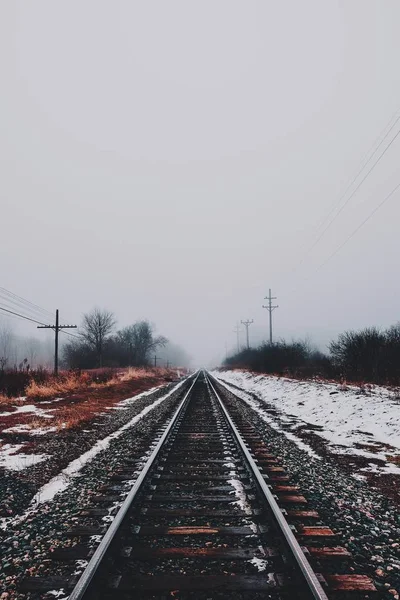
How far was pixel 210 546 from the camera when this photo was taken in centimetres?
330

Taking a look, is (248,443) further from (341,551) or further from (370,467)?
(341,551)

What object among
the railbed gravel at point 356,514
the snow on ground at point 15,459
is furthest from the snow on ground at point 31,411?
the railbed gravel at point 356,514

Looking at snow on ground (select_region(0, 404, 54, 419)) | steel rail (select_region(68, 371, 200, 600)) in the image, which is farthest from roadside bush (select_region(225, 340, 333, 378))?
steel rail (select_region(68, 371, 200, 600))

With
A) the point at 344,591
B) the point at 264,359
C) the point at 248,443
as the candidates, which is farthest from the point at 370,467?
the point at 264,359

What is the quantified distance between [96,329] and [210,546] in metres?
54.6

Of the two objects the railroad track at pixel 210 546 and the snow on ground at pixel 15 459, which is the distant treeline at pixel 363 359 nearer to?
the railroad track at pixel 210 546

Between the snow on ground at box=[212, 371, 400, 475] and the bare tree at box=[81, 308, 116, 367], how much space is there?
142 feet

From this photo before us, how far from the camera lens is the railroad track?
2.66 metres

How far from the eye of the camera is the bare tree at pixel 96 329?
179ft

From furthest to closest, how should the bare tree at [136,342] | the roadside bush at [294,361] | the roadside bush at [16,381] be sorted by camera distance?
1. the bare tree at [136,342]
2. the roadside bush at [294,361]
3. the roadside bush at [16,381]

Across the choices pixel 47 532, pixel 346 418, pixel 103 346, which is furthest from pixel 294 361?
pixel 103 346

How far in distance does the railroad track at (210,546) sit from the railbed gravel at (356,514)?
0.18 m

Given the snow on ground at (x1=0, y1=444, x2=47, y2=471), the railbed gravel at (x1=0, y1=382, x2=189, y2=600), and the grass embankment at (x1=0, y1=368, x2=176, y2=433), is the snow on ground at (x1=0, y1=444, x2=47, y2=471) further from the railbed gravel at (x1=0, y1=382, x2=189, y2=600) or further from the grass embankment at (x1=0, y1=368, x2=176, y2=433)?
the grass embankment at (x1=0, y1=368, x2=176, y2=433)

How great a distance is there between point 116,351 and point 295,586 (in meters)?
59.0
